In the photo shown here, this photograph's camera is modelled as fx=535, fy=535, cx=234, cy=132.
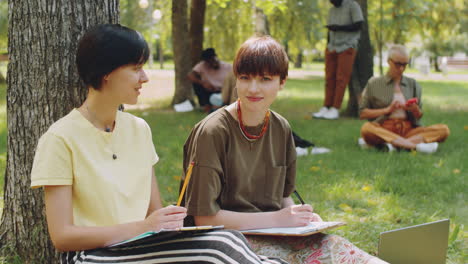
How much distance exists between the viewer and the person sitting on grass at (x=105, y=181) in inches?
71.9

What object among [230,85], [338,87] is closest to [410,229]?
[230,85]

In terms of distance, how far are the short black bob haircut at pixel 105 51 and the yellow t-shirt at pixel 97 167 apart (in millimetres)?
175

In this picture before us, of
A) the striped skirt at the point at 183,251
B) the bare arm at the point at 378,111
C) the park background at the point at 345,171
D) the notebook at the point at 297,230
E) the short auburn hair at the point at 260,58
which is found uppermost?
the short auburn hair at the point at 260,58

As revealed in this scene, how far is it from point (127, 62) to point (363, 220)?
228 centimetres

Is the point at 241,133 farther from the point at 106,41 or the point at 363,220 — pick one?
the point at 363,220

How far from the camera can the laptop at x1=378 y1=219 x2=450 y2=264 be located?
7.02ft

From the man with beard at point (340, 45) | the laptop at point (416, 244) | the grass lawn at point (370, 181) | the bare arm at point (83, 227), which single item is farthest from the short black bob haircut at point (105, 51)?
the man with beard at point (340, 45)

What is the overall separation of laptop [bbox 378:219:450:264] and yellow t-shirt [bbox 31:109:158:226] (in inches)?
39.0

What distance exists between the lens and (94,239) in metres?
1.87

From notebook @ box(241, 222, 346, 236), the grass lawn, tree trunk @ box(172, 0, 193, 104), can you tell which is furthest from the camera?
tree trunk @ box(172, 0, 193, 104)

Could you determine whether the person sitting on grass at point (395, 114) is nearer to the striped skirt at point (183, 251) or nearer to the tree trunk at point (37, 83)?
the tree trunk at point (37, 83)

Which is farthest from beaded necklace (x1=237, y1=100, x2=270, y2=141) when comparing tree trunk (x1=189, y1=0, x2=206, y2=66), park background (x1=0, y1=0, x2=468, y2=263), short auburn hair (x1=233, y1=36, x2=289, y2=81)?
tree trunk (x1=189, y1=0, x2=206, y2=66)

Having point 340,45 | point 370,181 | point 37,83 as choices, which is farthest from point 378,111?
point 37,83

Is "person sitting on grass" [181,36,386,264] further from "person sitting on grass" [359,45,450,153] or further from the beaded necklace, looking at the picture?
"person sitting on grass" [359,45,450,153]
